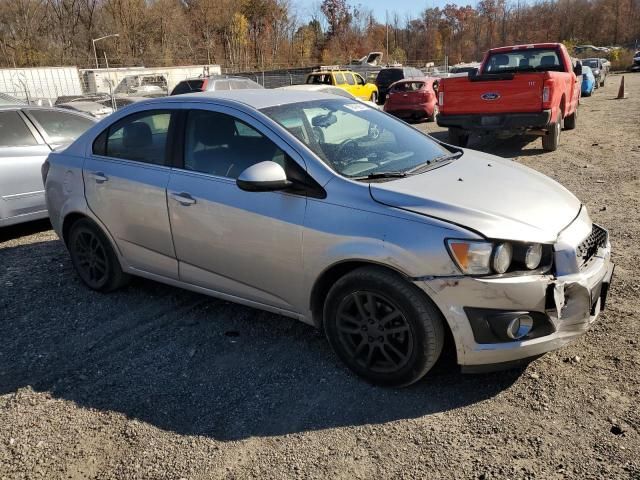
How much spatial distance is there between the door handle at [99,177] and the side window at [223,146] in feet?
2.86

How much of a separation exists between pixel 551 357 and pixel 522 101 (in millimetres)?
6747

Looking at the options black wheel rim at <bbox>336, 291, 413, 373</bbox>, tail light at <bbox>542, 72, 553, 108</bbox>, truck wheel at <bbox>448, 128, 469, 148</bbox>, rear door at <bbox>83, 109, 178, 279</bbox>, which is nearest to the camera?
black wheel rim at <bbox>336, 291, 413, 373</bbox>

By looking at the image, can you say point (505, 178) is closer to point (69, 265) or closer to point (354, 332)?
point (354, 332)

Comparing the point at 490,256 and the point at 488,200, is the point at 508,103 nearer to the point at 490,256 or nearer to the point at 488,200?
the point at 488,200

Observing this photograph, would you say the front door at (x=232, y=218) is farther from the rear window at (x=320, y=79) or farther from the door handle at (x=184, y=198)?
the rear window at (x=320, y=79)

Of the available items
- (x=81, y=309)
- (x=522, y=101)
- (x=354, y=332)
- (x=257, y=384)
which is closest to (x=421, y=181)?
(x=354, y=332)

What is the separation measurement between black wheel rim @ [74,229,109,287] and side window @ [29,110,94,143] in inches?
109

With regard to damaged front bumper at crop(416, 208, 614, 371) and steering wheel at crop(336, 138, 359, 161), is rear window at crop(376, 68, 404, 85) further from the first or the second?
damaged front bumper at crop(416, 208, 614, 371)

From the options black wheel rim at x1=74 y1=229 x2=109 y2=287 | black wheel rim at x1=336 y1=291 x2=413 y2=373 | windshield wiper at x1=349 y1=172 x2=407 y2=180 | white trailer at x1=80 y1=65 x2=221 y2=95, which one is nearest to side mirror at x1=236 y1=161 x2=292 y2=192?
windshield wiper at x1=349 y1=172 x2=407 y2=180

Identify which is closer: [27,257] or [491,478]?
[491,478]

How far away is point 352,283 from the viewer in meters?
3.04

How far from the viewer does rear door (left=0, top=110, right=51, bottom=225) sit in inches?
243

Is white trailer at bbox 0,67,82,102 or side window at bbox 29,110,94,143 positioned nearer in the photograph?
side window at bbox 29,110,94,143

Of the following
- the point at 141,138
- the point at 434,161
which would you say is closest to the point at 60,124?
the point at 141,138
